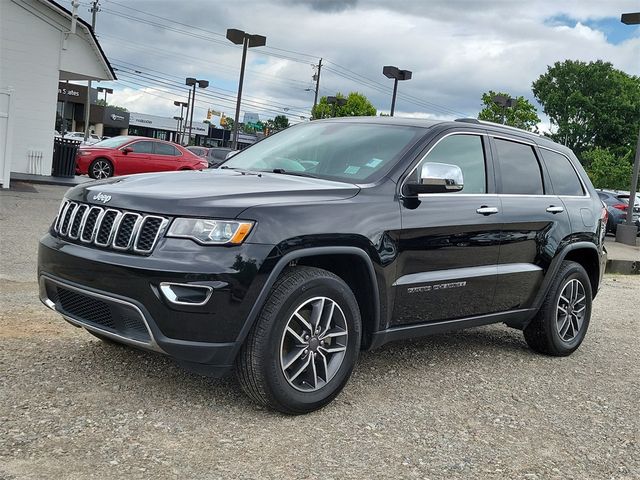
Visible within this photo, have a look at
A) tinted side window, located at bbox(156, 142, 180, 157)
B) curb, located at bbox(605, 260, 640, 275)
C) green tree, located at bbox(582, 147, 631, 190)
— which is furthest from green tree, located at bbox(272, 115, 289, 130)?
curb, located at bbox(605, 260, 640, 275)

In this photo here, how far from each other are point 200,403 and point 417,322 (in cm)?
151

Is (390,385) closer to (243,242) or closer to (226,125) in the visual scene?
(243,242)

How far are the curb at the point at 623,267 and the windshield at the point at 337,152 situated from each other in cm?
1066

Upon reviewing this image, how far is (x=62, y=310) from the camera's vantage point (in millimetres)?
4059

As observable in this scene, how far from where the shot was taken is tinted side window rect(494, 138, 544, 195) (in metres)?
5.41

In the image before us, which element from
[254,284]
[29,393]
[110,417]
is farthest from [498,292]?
[29,393]

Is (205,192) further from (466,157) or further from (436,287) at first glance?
(466,157)

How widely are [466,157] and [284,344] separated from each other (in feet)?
6.77

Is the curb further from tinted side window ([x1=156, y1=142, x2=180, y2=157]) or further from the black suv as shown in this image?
tinted side window ([x1=156, y1=142, x2=180, y2=157])

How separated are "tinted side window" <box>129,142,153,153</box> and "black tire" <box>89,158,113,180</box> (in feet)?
2.72

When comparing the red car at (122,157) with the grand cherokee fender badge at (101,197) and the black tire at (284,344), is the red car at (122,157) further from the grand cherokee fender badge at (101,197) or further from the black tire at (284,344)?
the black tire at (284,344)

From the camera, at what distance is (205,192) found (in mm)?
3854

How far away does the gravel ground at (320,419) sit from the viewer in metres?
3.36

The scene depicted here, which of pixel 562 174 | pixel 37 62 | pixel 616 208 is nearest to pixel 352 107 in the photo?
pixel 616 208
